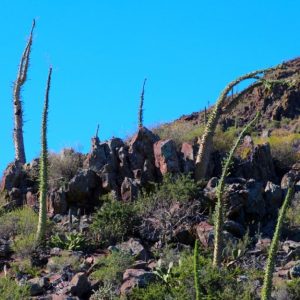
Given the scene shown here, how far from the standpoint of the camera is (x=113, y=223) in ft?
52.9

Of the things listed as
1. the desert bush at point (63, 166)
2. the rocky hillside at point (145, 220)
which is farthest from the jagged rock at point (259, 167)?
the desert bush at point (63, 166)

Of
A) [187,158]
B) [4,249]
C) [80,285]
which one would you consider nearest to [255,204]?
[187,158]

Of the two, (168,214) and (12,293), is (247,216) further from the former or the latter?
(12,293)

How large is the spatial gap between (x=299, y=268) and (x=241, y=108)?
23682 millimetres

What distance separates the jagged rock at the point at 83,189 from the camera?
17.8m

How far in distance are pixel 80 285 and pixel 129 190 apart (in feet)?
12.9

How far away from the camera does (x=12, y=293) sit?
13.5 meters

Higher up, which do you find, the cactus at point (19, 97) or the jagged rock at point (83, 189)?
the cactus at point (19, 97)

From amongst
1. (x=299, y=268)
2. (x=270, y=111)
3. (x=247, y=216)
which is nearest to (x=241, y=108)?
(x=270, y=111)

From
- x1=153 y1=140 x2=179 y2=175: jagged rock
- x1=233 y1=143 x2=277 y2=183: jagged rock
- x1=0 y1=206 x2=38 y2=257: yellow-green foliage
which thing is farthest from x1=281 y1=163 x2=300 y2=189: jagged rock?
x1=0 y1=206 x2=38 y2=257: yellow-green foliage

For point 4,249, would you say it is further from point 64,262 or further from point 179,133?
point 179,133

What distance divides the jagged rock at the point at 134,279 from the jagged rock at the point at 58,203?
393 centimetres

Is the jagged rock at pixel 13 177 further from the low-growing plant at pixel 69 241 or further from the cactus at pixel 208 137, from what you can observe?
the cactus at pixel 208 137

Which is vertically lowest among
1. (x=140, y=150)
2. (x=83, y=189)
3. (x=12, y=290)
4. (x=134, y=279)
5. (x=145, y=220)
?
(x=134, y=279)
